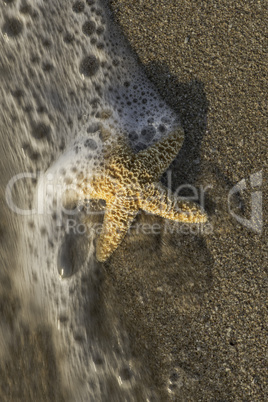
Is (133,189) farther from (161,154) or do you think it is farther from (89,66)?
(89,66)

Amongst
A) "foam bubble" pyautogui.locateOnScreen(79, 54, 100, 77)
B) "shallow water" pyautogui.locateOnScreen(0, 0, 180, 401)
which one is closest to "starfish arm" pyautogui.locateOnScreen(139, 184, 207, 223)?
"shallow water" pyautogui.locateOnScreen(0, 0, 180, 401)

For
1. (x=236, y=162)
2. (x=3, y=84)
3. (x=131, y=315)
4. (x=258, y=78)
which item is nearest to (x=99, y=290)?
(x=131, y=315)

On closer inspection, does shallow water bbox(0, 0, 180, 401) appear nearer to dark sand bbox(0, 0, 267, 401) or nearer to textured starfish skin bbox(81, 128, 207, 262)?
dark sand bbox(0, 0, 267, 401)

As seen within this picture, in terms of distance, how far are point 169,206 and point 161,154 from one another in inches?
18.9

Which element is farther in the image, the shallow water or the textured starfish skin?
the shallow water

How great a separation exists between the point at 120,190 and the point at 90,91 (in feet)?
3.83

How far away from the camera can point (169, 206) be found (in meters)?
2.88

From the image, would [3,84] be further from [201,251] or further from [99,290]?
[201,251]

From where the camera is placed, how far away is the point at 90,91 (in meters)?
3.23

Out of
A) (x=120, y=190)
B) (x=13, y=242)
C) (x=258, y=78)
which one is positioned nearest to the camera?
(x=120, y=190)

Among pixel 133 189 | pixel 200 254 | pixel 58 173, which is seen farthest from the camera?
pixel 58 173

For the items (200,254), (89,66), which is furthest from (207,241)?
(89,66)

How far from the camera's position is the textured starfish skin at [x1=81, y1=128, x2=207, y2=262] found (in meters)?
2.79

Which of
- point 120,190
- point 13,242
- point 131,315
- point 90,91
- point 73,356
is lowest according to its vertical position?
point 73,356
